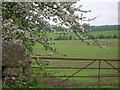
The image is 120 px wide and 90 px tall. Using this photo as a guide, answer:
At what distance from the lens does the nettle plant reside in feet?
20.6

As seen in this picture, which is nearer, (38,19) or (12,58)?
(12,58)

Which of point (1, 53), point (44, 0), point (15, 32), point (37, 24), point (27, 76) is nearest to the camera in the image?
point (1, 53)

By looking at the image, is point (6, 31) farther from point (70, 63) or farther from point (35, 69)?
point (70, 63)

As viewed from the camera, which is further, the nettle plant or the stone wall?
the nettle plant

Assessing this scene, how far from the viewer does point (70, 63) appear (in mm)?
11305

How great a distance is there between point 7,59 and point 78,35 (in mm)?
2903

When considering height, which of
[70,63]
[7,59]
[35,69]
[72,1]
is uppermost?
[72,1]

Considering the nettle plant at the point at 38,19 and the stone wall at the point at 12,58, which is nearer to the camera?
the stone wall at the point at 12,58

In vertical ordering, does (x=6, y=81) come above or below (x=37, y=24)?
below

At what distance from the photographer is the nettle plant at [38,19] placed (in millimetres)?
6273

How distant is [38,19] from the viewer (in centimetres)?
670

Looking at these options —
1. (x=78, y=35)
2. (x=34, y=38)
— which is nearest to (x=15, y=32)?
(x=34, y=38)

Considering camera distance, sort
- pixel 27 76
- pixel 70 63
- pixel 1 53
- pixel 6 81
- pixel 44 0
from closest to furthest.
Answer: pixel 1 53
pixel 6 81
pixel 27 76
pixel 44 0
pixel 70 63

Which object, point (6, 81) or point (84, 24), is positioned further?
point (84, 24)
